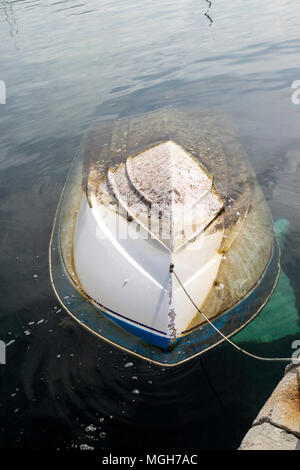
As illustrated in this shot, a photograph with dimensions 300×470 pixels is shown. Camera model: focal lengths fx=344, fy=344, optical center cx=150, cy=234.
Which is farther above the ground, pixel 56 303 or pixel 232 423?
pixel 56 303

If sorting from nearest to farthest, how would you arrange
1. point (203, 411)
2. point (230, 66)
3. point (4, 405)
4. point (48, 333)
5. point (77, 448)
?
point (77, 448)
point (203, 411)
point (4, 405)
point (48, 333)
point (230, 66)

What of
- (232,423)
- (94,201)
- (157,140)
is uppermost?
(157,140)

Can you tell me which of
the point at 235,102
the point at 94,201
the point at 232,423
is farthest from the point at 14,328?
the point at 235,102

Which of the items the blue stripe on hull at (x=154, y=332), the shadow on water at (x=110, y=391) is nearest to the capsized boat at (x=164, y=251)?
the blue stripe on hull at (x=154, y=332)

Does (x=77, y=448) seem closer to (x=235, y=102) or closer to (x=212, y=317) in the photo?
(x=212, y=317)

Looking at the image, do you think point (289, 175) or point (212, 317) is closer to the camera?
point (212, 317)

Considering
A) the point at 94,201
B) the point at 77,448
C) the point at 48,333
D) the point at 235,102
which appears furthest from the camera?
the point at 235,102

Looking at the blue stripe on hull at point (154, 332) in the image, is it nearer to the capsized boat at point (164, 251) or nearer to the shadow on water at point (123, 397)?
the capsized boat at point (164, 251)

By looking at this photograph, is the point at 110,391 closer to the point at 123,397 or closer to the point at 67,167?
the point at 123,397
